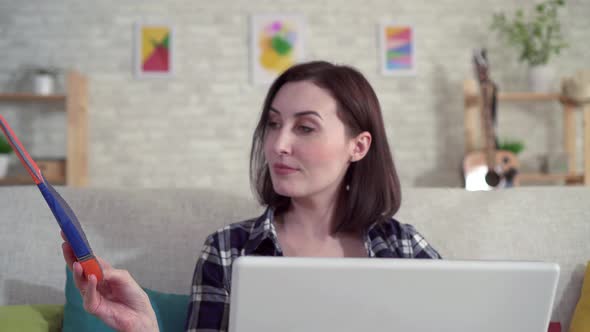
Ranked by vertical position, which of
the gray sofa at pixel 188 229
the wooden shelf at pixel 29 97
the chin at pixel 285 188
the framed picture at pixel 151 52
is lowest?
the gray sofa at pixel 188 229

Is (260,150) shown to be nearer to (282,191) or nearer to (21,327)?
(282,191)

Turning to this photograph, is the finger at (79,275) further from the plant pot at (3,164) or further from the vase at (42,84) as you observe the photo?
the vase at (42,84)

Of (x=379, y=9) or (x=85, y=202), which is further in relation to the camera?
(x=379, y=9)

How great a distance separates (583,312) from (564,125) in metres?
3.17

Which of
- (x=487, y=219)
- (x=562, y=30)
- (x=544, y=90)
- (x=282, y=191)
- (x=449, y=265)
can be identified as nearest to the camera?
(x=449, y=265)

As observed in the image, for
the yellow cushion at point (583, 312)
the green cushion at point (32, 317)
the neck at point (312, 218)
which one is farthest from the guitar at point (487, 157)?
the green cushion at point (32, 317)

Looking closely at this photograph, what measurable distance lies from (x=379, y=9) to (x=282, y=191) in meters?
3.45

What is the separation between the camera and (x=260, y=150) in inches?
59.9

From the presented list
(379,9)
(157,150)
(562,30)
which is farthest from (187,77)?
(562,30)

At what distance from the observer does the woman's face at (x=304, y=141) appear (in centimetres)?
125

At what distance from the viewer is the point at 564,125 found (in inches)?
168

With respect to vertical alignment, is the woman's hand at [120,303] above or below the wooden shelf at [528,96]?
below

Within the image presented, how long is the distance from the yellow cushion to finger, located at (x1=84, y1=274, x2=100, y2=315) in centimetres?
118

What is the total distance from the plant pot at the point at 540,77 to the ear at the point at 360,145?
320cm
